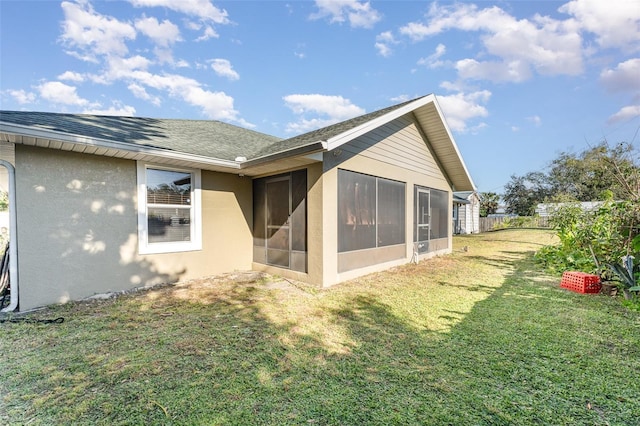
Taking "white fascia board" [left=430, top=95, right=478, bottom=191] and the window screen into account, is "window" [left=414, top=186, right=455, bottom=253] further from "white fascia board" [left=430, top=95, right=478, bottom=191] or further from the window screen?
"white fascia board" [left=430, top=95, right=478, bottom=191]

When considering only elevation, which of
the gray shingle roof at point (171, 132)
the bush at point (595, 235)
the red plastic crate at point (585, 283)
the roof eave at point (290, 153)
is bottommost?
the red plastic crate at point (585, 283)

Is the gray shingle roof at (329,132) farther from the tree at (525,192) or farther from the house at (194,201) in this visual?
the tree at (525,192)

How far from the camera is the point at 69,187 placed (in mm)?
4711

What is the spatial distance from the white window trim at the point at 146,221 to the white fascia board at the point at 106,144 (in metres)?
0.64

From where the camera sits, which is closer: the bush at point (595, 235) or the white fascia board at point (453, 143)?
the bush at point (595, 235)

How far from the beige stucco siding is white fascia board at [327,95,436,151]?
13.0 feet

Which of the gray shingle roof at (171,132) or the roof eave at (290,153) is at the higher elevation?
the gray shingle roof at (171,132)

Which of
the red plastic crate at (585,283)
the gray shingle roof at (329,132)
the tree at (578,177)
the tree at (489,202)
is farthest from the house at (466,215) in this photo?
the gray shingle roof at (329,132)

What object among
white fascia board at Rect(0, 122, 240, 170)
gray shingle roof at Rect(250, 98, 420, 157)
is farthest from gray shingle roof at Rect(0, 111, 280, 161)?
gray shingle roof at Rect(250, 98, 420, 157)

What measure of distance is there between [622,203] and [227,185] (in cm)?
820

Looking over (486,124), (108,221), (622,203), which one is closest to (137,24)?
(108,221)

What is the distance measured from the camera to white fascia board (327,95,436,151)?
526 centimetres

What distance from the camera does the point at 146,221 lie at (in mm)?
5566

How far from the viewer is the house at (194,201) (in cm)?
443
